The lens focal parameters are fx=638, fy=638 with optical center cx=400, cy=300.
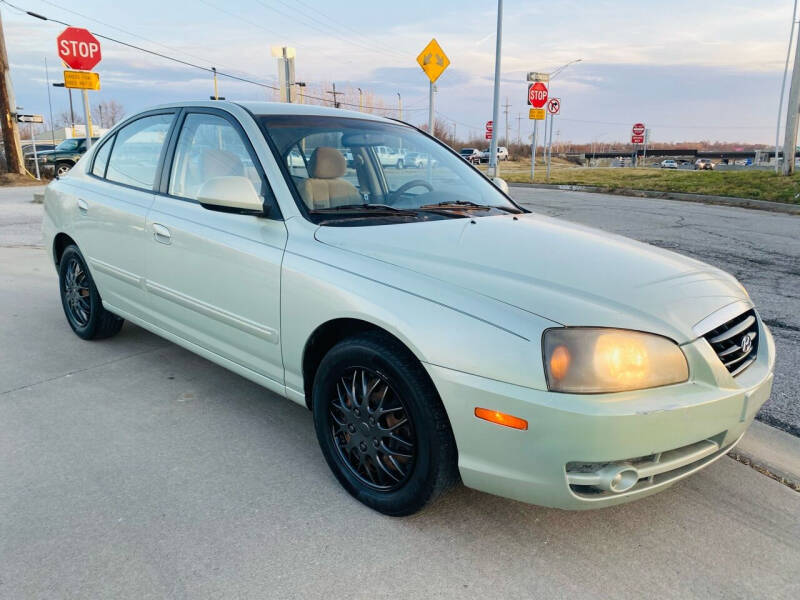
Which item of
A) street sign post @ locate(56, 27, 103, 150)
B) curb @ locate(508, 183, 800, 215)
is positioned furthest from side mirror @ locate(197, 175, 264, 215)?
curb @ locate(508, 183, 800, 215)

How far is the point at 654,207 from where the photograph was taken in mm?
14273

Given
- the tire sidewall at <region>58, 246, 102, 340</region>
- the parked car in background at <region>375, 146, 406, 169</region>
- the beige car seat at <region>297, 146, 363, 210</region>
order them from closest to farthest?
the beige car seat at <region>297, 146, 363, 210</region>, the parked car in background at <region>375, 146, 406, 169</region>, the tire sidewall at <region>58, 246, 102, 340</region>

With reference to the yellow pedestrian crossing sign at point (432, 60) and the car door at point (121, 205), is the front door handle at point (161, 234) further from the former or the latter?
the yellow pedestrian crossing sign at point (432, 60)

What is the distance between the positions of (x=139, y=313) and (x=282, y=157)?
5.10ft

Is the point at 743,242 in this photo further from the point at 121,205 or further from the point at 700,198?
the point at 121,205

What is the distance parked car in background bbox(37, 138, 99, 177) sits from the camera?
2497 cm

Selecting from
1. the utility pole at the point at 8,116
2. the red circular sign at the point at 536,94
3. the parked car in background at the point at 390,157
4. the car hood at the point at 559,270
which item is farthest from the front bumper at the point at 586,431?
the utility pole at the point at 8,116

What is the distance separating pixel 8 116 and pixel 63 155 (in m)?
4.49

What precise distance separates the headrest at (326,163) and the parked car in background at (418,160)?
59cm

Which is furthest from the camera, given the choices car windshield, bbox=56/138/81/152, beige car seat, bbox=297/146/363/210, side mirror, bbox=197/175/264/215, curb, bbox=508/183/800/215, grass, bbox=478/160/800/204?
car windshield, bbox=56/138/81/152

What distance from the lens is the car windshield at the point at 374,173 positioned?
309cm

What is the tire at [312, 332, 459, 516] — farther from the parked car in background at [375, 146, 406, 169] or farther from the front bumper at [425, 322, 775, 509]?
the parked car in background at [375, 146, 406, 169]

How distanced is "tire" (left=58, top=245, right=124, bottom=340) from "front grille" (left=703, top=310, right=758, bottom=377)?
3856mm

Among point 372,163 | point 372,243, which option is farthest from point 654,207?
point 372,243
